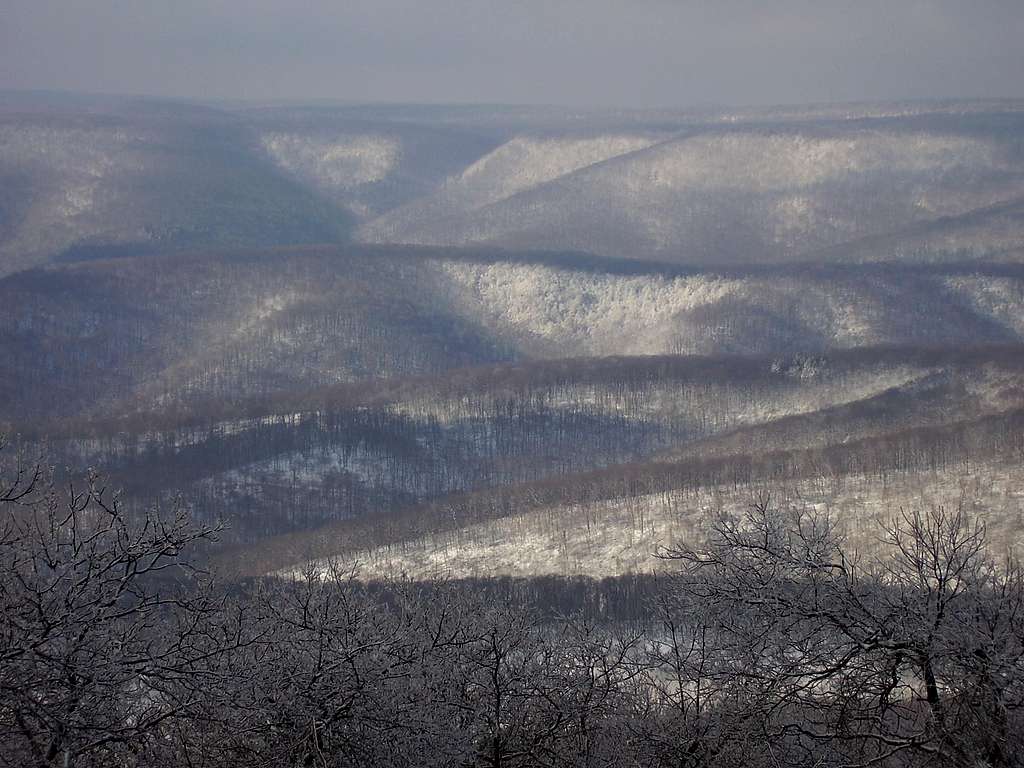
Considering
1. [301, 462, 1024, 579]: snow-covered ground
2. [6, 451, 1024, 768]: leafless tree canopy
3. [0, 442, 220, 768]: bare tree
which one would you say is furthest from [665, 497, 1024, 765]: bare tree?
[301, 462, 1024, 579]: snow-covered ground

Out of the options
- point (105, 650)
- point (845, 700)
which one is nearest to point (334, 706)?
point (105, 650)

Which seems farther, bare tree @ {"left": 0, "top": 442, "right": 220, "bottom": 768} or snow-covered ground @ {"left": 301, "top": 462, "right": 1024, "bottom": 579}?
snow-covered ground @ {"left": 301, "top": 462, "right": 1024, "bottom": 579}

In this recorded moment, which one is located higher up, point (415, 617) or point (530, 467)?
point (415, 617)

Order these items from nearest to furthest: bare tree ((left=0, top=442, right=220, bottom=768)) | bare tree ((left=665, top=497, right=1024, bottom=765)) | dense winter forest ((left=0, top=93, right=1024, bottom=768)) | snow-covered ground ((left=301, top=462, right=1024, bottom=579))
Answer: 1. bare tree ((left=665, top=497, right=1024, bottom=765))
2. bare tree ((left=0, top=442, right=220, bottom=768))
3. dense winter forest ((left=0, top=93, right=1024, bottom=768))
4. snow-covered ground ((left=301, top=462, right=1024, bottom=579))

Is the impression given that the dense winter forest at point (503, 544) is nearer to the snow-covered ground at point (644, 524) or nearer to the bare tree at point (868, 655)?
the bare tree at point (868, 655)

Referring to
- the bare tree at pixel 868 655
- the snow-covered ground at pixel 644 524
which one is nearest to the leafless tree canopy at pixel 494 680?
the bare tree at pixel 868 655

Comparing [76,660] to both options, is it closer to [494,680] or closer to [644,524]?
[494,680]

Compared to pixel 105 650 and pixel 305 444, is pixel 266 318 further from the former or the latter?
pixel 105 650

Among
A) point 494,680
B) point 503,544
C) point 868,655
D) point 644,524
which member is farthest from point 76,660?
point 644,524

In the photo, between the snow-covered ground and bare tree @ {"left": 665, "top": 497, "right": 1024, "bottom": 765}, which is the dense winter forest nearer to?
bare tree @ {"left": 665, "top": 497, "right": 1024, "bottom": 765}

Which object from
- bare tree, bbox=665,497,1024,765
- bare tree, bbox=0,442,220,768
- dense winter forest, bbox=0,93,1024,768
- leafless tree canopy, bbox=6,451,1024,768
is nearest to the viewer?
bare tree, bbox=665,497,1024,765

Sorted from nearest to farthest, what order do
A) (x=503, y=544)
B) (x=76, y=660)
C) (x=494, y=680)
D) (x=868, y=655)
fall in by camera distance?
(x=76, y=660), (x=868, y=655), (x=494, y=680), (x=503, y=544)
